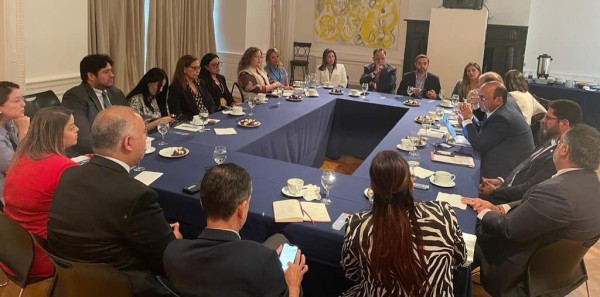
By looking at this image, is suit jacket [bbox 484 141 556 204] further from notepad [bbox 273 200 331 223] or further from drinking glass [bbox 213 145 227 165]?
drinking glass [bbox 213 145 227 165]

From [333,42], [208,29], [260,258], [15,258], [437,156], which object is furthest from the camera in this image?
[333,42]

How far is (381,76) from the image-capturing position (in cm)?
686

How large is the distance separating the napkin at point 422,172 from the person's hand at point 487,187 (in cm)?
54

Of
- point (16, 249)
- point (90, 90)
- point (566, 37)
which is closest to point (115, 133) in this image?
point (16, 249)

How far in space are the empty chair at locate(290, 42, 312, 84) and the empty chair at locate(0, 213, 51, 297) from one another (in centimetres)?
769

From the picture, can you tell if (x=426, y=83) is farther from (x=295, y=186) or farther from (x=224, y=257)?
(x=224, y=257)

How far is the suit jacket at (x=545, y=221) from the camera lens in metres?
2.30

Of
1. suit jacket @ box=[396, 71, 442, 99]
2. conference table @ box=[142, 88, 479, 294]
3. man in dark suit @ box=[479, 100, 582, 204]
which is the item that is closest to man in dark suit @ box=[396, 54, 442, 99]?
suit jacket @ box=[396, 71, 442, 99]

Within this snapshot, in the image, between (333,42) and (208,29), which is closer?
(208,29)

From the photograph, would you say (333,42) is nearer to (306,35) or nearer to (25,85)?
(306,35)

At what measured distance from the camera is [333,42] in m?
9.88

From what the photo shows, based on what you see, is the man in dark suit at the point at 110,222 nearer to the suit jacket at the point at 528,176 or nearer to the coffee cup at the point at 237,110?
the suit jacket at the point at 528,176

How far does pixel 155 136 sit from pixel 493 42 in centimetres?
654

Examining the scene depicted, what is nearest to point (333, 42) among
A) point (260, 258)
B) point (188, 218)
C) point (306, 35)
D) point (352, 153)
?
point (306, 35)
